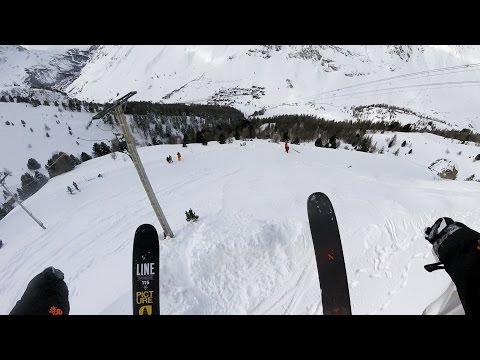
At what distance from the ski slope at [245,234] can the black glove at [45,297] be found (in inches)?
108

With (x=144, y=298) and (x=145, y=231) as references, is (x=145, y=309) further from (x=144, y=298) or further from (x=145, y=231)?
(x=145, y=231)

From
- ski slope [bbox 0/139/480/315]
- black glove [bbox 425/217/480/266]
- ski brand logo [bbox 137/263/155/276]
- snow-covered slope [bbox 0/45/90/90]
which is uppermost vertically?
snow-covered slope [bbox 0/45/90/90]

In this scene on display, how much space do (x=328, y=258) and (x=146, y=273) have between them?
9.47 feet

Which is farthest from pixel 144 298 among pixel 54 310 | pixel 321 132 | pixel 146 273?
pixel 321 132

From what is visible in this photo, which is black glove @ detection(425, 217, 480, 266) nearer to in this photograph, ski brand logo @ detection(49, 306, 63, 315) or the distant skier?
the distant skier

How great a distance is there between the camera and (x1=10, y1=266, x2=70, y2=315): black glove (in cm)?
280

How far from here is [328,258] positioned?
3.50m

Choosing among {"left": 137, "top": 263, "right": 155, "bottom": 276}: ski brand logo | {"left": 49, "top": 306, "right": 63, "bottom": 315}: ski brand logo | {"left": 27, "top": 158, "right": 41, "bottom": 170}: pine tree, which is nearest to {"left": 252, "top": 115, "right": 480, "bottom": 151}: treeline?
{"left": 137, "top": 263, "right": 155, "bottom": 276}: ski brand logo

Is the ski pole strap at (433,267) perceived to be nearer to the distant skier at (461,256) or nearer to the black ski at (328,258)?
the distant skier at (461,256)

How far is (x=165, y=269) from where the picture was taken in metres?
6.16

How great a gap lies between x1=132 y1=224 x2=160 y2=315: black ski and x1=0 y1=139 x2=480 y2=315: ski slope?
1.54m

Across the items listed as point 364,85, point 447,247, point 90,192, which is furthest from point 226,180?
point 364,85
